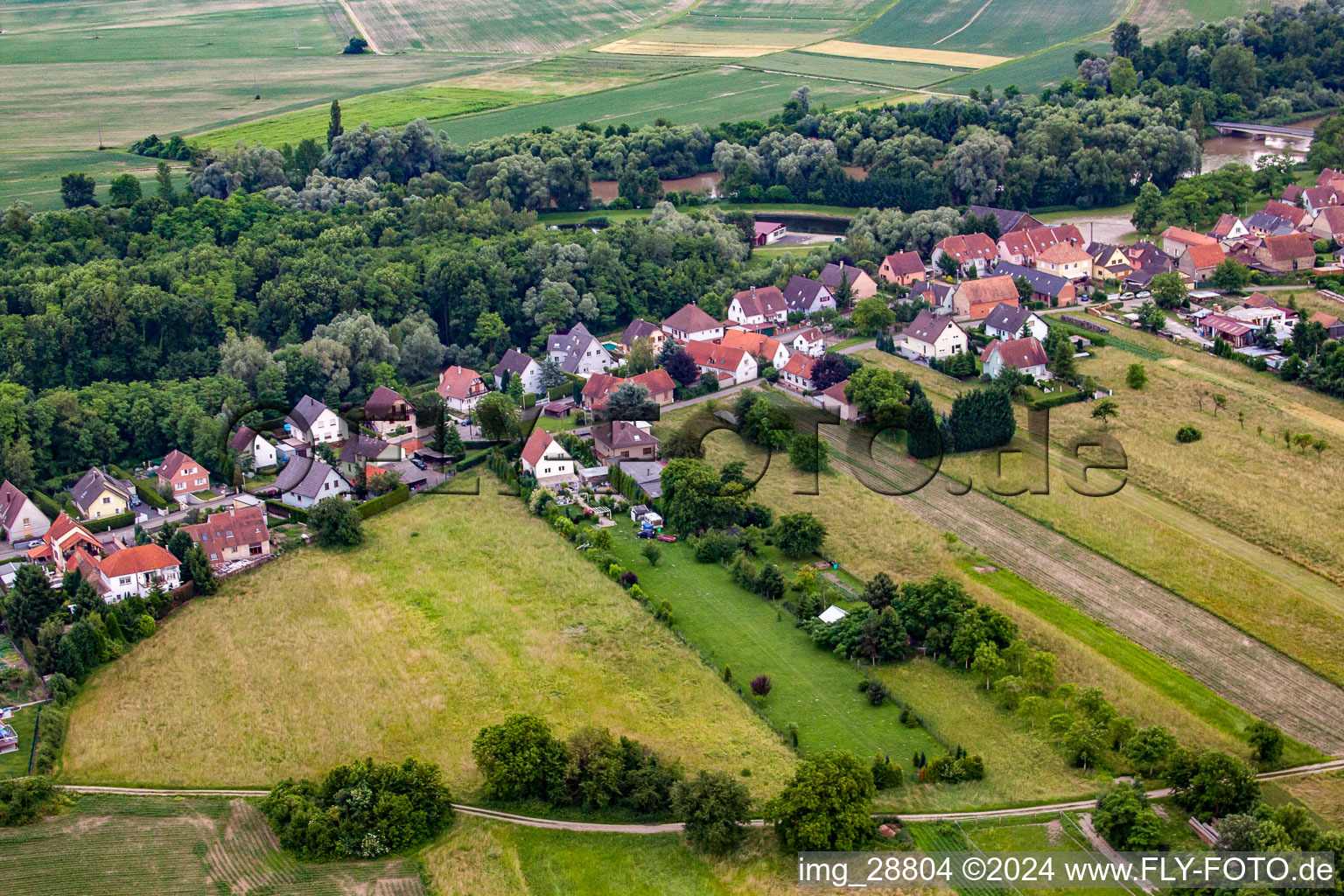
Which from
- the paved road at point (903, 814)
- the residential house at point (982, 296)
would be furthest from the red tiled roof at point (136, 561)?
the residential house at point (982, 296)

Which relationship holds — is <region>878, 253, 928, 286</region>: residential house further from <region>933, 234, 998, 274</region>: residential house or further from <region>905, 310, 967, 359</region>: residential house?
<region>905, 310, 967, 359</region>: residential house

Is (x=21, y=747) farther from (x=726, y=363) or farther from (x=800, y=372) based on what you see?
(x=800, y=372)

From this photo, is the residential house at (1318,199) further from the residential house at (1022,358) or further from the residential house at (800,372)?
the residential house at (800,372)

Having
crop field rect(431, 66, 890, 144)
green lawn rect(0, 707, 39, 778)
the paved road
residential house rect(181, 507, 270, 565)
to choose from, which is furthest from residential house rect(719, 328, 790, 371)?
crop field rect(431, 66, 890, 144)

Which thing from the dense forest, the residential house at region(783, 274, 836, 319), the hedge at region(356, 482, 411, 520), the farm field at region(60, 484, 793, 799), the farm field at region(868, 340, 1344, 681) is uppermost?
the dense forest

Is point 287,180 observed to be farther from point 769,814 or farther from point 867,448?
point 769,814

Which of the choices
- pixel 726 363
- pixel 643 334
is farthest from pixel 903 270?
pixel 643 334
